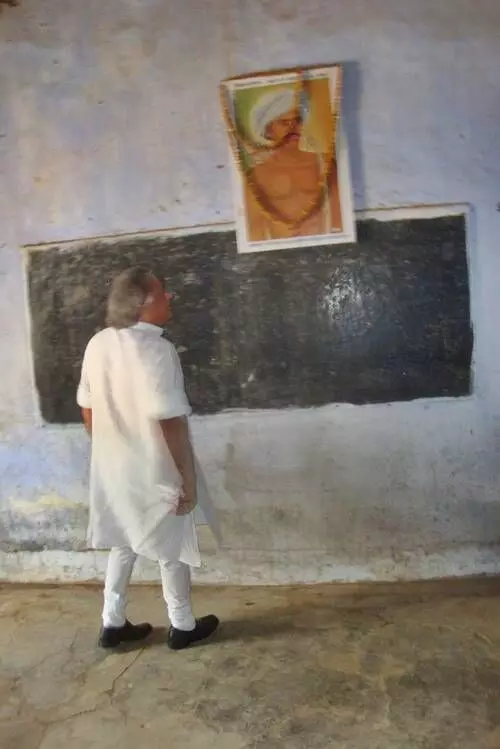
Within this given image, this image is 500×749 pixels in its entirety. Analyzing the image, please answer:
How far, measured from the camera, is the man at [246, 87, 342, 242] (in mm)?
2875

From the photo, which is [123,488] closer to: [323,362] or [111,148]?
[323,362]

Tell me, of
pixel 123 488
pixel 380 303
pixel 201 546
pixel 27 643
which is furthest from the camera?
pixel 201 546

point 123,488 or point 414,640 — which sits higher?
point 123,488

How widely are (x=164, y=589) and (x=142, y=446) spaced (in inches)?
21.3

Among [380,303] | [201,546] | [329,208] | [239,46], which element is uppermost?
[239,46]

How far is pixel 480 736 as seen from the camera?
78.8 inches

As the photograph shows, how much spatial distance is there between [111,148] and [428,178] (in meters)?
1.33

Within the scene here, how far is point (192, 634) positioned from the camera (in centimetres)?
261

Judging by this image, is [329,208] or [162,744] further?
[329,208]

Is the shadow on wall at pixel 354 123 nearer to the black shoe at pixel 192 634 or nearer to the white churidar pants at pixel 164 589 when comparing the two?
the white churidar pants at pixel 164 589

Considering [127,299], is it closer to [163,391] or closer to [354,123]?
[163,391]

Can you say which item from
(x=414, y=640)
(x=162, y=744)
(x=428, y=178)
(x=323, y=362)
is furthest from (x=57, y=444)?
(x=428, y=178)

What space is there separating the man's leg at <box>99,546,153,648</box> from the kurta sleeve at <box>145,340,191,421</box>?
577mm

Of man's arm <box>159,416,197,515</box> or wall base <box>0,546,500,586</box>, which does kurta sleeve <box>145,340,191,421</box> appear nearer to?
man's arm <box>159,416,197,515</box>
